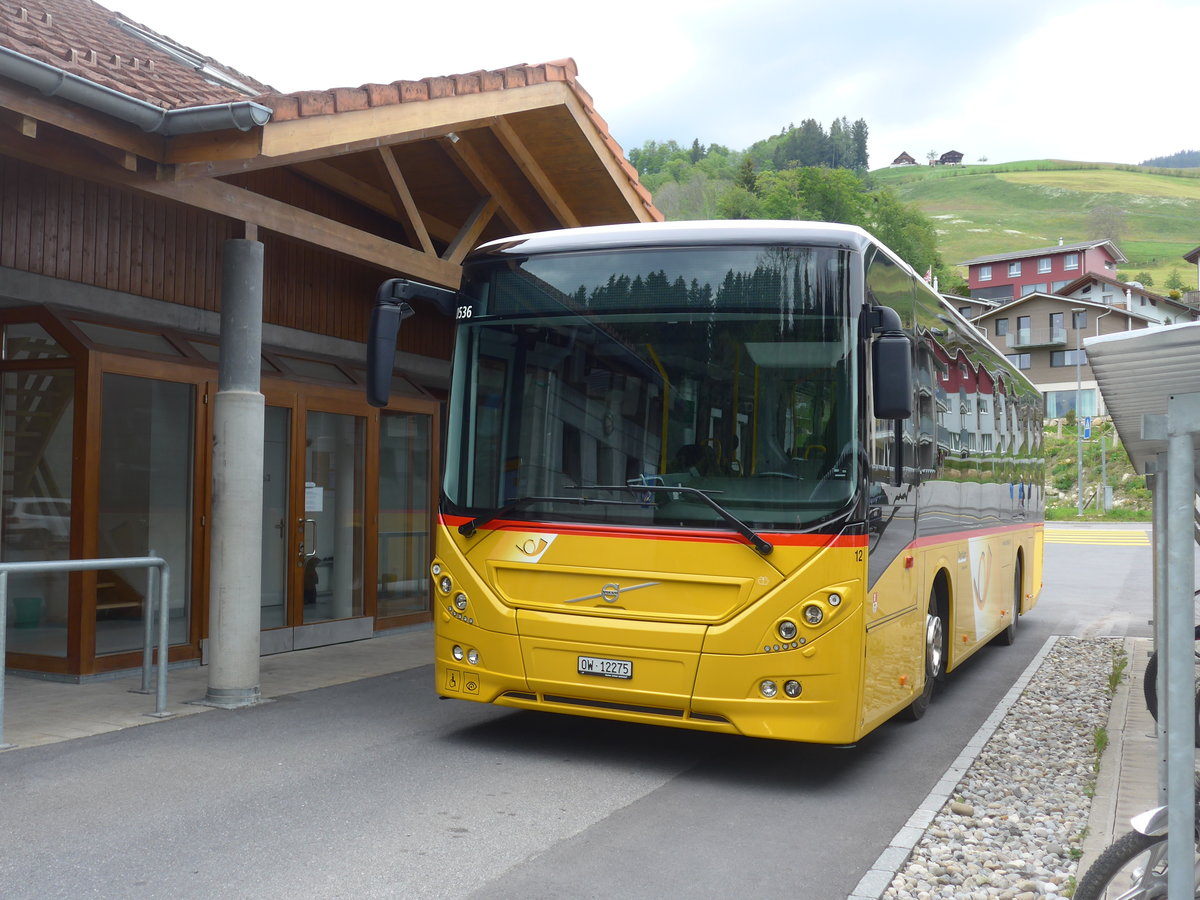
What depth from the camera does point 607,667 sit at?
19.9ft

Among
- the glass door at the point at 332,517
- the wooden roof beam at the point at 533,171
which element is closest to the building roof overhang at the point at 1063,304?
the wooden roof beam at the point at 533,171

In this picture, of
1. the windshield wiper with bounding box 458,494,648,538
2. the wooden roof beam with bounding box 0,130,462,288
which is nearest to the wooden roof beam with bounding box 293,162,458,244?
the wooden roof beam with bounding box 0,130,462,288

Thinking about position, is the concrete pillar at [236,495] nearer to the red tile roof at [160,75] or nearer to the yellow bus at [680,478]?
the red tile roof at [160,75]

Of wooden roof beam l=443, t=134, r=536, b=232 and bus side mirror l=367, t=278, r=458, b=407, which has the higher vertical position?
wooden roof beam l=443, t=134, r=536, b=232

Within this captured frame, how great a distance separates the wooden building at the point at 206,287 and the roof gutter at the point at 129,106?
13 mm

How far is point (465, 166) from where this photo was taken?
10.4 m

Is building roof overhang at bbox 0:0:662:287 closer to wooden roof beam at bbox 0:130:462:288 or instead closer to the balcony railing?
wooden roof beam at bbox 0:130:462:288

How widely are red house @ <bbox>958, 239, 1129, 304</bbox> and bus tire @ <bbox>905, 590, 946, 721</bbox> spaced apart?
96.8m

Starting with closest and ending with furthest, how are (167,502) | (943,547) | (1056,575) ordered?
(943,547)
(167,502)
(1056,575)

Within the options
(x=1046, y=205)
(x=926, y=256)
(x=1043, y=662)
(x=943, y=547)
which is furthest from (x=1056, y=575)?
(x=1046, y=205)

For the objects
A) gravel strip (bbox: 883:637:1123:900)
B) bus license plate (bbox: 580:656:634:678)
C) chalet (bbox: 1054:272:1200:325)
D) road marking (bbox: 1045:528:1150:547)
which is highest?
chalet (bbox: 1054:272:1200:325)

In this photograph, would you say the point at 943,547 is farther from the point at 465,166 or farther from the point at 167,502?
the point at 167,502

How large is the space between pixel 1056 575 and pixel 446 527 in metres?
18.1

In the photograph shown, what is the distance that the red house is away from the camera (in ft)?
324
